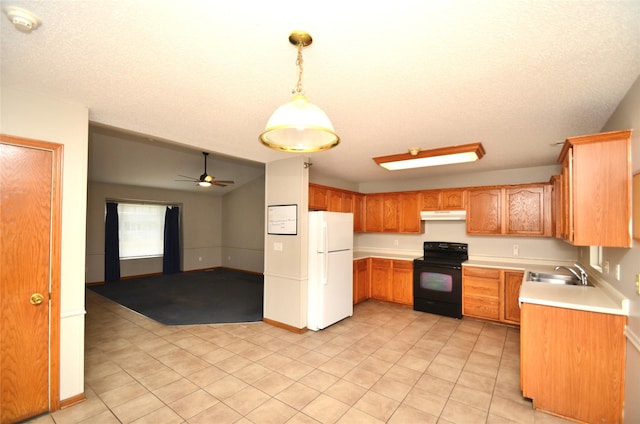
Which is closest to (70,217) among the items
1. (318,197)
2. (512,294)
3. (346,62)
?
(346,62)

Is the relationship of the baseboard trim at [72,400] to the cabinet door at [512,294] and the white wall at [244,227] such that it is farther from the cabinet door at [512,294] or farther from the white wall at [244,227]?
the white wall at [244,227]

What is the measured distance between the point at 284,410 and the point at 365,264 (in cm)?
337

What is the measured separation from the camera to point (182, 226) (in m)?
8.66

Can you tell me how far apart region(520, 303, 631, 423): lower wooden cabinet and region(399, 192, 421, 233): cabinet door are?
2.94m

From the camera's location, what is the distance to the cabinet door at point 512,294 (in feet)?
13.5

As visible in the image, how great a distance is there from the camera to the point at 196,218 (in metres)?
9.02

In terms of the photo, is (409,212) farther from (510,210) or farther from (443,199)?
(510,210)

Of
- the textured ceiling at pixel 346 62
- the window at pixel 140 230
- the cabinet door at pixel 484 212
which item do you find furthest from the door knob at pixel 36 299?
the window at pixel 140 230

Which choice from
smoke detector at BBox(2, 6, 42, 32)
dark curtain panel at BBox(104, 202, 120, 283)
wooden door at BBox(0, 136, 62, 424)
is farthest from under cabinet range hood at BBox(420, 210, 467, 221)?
dark curtain panel at BBox(104, 202, 120, 283)

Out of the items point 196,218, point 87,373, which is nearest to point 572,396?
point 87,373

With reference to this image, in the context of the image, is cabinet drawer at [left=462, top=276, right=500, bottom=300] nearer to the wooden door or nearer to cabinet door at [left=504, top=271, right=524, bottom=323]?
cabinet door at [left=504, top=271, right=524, bottom=323]

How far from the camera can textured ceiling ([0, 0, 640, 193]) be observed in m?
1.29

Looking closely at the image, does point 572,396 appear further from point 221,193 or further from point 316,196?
point 221,193

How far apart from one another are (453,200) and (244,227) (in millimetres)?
6186
